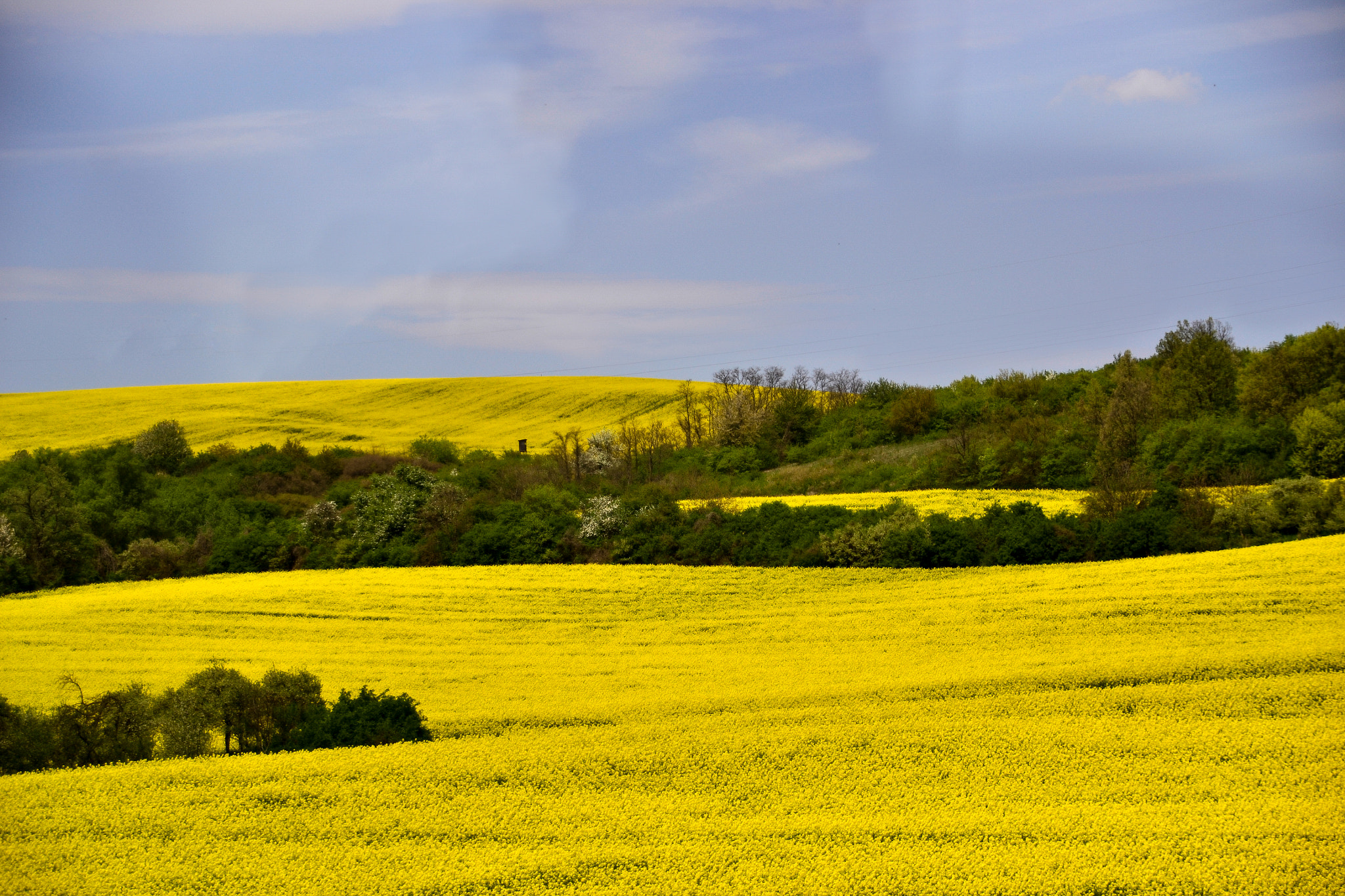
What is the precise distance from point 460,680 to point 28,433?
53.0 metres

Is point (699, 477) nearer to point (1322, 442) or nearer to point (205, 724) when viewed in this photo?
point (1322, 442)

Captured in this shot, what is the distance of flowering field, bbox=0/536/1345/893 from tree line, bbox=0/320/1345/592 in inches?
331

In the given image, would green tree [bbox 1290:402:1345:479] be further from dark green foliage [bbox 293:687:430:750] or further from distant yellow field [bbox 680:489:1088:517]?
dark green foliage [bbox 293:687:430:750]

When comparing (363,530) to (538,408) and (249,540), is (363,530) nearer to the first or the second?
(249,540)

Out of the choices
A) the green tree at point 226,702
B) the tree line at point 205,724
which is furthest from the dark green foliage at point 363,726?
the green tree at point 226,702

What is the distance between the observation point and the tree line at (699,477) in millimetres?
35156

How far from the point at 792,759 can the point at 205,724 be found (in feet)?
30.7

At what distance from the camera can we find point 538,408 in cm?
7569

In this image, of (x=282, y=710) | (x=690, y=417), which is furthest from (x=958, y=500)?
(x=690, y=417)

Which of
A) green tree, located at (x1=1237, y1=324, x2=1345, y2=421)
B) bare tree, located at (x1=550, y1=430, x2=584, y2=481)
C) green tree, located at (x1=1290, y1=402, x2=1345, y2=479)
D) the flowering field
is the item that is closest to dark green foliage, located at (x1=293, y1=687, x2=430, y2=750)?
the flowering field

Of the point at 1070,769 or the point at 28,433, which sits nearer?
the point at 1070,769

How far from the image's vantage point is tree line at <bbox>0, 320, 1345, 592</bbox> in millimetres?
35156

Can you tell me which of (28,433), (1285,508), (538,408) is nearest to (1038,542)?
(1285,508)

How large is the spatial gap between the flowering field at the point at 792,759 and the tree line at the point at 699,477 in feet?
27.6
